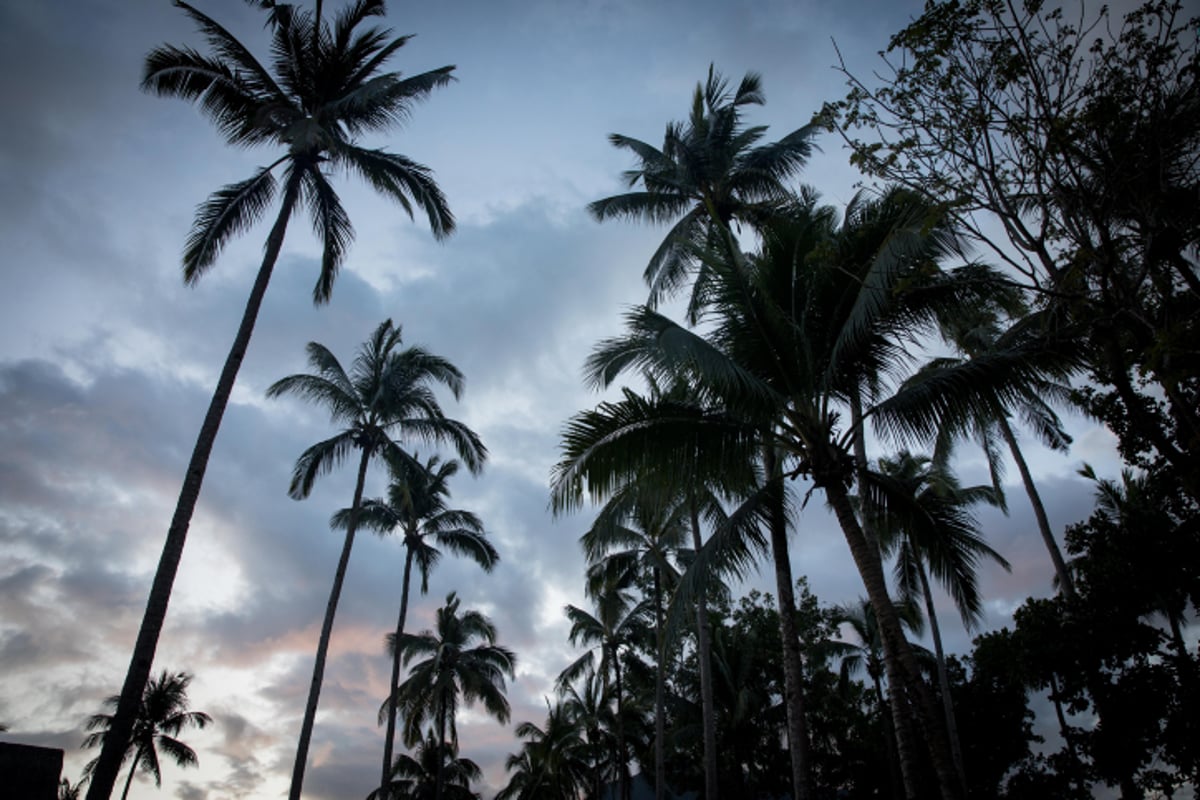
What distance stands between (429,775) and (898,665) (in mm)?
35134

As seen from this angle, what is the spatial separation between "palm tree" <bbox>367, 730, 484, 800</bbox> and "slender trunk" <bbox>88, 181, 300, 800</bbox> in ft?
100

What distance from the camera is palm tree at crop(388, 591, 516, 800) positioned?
90.2 feet

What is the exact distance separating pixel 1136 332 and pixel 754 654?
69.7 feet

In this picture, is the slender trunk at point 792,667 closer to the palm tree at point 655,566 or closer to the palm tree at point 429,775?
the palm tree at point 655,566

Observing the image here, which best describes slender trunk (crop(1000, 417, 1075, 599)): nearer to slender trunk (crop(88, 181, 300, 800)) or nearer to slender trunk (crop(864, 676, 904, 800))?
slender trunk (crop(864, 676, 904, 800))

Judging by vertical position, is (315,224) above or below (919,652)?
above

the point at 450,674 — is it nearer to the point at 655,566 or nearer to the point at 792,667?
the point at 655,566

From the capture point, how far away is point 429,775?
117 ft

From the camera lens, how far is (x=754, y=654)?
25.0m

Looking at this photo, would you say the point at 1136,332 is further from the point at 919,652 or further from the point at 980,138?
the point at 919,652

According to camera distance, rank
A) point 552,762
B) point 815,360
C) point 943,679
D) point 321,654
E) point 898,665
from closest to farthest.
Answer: point 898,665, point 815,360, point 321,654, point 943,679, point 552,762

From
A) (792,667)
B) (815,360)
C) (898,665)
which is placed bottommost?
(898,665)

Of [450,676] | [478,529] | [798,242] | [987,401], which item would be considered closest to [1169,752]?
[987,401]

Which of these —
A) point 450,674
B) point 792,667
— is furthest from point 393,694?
point 792,667
